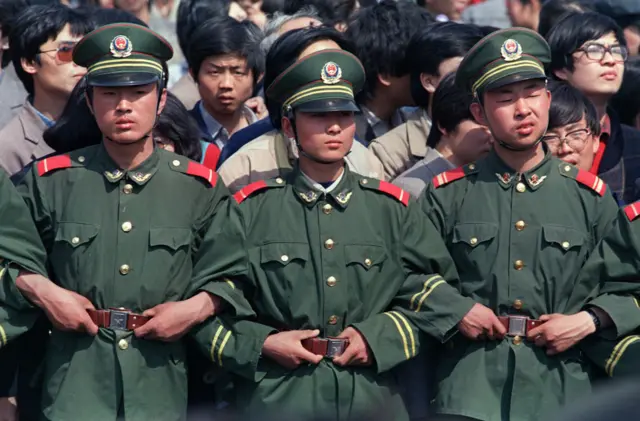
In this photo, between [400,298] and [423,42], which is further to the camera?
[423,42]

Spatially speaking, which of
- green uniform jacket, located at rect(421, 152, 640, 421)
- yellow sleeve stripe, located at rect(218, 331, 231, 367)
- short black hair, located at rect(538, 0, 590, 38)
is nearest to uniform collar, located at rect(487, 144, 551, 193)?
green uniform jacket, located at rect(421, 152, 640, 421)

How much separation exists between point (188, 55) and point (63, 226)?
96.9 inches

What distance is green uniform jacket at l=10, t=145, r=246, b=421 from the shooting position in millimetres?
5473

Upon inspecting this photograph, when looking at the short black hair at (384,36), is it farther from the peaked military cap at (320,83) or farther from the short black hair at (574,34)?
the peaked military cap at (320,83)

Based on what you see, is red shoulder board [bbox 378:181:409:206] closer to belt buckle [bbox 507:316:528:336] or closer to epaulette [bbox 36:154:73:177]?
belt buckle [bbox 507:316:528:336]

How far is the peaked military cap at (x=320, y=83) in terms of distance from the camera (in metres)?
5.73

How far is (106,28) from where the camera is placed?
5727mm

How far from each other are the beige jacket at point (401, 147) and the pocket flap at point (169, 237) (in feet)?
5.17

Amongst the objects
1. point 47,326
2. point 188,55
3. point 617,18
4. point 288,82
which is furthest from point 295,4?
point 47,326

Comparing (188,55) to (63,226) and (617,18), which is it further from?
(617,18)

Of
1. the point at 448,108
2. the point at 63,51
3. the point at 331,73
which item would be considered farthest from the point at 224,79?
the point at 331,73

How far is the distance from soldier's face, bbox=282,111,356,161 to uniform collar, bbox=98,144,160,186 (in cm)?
64

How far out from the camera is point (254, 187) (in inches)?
228

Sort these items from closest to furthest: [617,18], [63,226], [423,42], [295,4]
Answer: [63,226], [423,42], [295,4], [617,18]
